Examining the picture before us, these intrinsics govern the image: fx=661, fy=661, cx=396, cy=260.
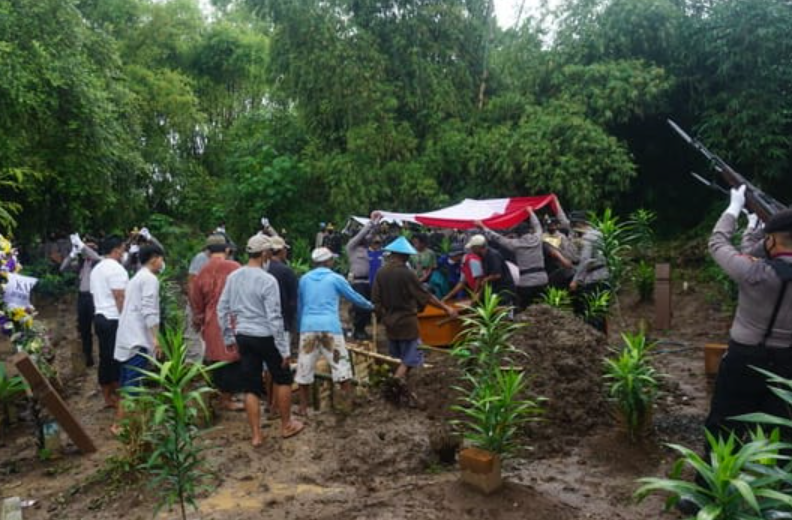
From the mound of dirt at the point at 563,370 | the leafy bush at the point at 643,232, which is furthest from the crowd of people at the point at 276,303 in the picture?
the leafy bush at the point at 643,232

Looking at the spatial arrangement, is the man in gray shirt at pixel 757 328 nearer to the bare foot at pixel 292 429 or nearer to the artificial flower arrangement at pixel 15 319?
the bare foot at pixel 292 429

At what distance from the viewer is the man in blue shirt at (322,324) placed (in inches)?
241

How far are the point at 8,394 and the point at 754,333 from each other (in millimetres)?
6555

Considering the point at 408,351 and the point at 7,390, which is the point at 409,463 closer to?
the point at 408,351

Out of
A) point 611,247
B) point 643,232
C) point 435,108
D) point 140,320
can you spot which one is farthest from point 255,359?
point 435,108

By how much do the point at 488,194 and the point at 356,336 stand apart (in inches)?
263

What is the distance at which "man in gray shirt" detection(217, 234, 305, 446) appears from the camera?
554 cm

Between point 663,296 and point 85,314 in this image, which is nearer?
point 85,314

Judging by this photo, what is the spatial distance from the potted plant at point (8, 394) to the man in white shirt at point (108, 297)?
0.75 m

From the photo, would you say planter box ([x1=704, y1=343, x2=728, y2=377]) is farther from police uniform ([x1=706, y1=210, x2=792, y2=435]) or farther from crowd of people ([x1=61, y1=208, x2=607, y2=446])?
police uniform ([x1=706, y1=210, x2=792, y2=435])

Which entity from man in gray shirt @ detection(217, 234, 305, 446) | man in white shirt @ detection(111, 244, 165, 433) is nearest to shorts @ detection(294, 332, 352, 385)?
man in gray shirt @ detection(217, 234, 305, 446)

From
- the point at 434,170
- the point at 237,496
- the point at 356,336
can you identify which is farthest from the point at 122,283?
the point at 434,170

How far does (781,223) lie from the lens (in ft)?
12.2

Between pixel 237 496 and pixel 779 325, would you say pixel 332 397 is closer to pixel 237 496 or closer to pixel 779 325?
pixel 237 496
